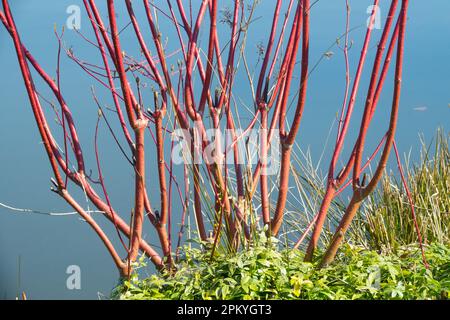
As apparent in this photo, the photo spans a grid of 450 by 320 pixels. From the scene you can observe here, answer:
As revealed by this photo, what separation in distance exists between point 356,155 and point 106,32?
42.4 inches

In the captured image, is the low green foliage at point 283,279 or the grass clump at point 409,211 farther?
the grass clump at point 409,211

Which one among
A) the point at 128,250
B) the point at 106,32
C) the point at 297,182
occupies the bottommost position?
the point at 128,250

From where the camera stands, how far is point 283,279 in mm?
2334

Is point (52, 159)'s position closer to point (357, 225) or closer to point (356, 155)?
point (356, 155)

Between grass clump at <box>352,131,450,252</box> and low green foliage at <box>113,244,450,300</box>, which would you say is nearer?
low green foliage at <box>113,244,450,300</box>

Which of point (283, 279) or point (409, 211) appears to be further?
point (409, 211)

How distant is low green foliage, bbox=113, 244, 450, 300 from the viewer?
2.32 metres

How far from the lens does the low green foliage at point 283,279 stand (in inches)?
91.4

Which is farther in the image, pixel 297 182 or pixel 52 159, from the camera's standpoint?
pixel 297 182

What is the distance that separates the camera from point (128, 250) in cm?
253
